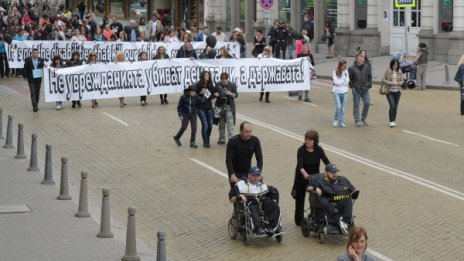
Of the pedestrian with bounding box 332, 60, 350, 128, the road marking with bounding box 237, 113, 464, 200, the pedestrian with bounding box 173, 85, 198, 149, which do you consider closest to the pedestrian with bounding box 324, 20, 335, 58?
the pedestrian with bounding box 332, 60, 350, 128

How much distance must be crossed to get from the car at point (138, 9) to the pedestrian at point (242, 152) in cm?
4968

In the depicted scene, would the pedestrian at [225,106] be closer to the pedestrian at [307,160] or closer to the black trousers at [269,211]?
the pedestrian at [307,160]

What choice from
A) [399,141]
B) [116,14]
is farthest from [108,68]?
[116,14]

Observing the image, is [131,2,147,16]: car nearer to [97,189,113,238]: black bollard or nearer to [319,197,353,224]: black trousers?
[97,189,113,238]: black bollard

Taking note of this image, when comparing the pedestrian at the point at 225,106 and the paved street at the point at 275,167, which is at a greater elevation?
the pedestrian at the point at 225,106

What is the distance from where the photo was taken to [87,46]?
36.9 metres

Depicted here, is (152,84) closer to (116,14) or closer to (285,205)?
(285,205)

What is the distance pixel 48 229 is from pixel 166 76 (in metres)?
15.2

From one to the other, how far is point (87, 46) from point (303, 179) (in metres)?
22.7

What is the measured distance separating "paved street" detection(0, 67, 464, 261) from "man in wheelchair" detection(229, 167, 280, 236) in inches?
10.2

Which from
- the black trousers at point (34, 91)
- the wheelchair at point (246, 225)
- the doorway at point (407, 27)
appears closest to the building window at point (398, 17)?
the doorway at point (407, 27)

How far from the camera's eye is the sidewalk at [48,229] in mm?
13658

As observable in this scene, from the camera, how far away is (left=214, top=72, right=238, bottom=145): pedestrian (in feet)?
74.4

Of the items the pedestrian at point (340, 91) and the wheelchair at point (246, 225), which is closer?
the wheelchair at point (246, 225)
